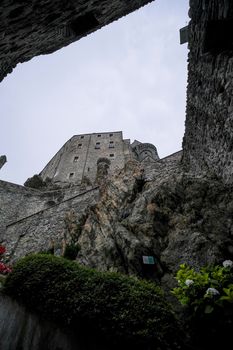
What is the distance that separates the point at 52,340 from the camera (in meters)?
3.63

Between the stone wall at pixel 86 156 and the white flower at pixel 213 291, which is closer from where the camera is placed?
the white flower at pixel 213 291

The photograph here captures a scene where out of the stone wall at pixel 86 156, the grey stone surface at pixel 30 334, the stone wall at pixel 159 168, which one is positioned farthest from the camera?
the stone wall at pixel 86 156

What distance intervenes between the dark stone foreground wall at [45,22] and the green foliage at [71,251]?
268 inches

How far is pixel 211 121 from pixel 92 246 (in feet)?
19.2

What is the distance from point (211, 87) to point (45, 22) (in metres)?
4.32

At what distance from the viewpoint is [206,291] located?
3.57 m

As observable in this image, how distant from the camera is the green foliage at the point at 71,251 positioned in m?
8.93

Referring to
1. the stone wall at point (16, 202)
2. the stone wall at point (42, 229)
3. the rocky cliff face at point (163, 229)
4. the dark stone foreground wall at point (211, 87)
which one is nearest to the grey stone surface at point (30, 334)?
the rocky cliff face at point (163, 229)

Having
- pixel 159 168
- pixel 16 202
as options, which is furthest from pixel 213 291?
pixel 16 202

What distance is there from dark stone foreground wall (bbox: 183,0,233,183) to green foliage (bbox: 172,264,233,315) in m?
2.88

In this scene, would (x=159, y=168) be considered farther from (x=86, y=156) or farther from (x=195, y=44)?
(x=86, y=156)

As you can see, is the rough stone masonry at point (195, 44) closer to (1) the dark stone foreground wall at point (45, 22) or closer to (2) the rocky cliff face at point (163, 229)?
(1) the dark stone foreground wall at point (45, 22)

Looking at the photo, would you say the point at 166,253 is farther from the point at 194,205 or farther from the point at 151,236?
the point at 194,205

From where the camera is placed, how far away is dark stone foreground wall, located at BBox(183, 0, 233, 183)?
4.85m
